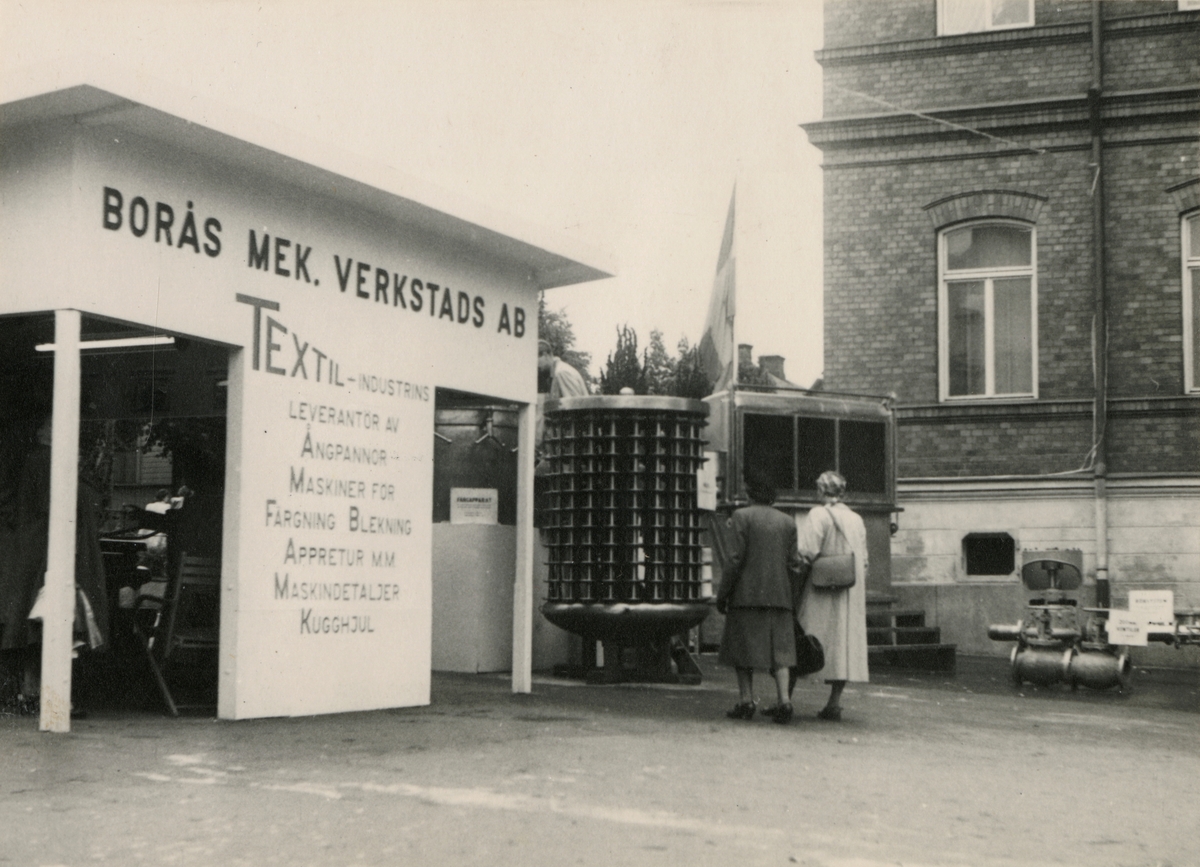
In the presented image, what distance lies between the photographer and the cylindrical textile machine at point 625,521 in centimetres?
1230

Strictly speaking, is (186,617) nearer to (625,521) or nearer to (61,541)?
(61,541)

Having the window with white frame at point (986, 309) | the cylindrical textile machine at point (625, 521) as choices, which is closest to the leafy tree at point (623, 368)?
the window with white frame at point (986, 309)

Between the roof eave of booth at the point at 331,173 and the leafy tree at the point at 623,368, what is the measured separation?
16.7 meters

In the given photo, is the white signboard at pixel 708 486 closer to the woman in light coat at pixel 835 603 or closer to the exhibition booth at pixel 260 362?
the exhibition booth at pixel 260 362

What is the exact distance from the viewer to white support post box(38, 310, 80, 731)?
7.80 metres

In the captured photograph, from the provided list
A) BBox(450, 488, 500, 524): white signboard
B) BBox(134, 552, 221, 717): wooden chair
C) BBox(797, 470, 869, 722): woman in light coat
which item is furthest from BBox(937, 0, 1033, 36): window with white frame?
BBox(134, 552, 221, 717): wooden chair

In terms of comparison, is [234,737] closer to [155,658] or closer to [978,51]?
[155,658]

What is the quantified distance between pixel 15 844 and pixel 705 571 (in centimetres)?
815

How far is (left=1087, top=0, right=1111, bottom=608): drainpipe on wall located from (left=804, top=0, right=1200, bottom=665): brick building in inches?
1.1

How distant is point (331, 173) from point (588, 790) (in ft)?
14.1

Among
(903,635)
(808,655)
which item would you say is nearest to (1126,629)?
(903,635)

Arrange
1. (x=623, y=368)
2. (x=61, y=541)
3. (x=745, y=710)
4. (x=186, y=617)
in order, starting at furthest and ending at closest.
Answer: (x=623, y=368)
(x=745, y=710)
(x=186, y=617)
(x=61, y=541)

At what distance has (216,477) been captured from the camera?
10.9 meters

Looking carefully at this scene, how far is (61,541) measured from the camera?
7.85m
